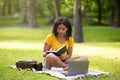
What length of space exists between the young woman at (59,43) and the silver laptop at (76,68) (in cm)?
24

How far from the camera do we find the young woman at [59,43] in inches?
384

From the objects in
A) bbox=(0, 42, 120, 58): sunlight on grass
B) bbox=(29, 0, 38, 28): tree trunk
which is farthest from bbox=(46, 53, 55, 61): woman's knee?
bbox=(29, 0, 38, 28): tree trunk

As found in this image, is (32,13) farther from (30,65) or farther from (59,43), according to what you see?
(30,65)

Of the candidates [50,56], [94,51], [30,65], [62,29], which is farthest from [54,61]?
[94,51]

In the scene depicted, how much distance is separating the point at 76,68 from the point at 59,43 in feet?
3.38

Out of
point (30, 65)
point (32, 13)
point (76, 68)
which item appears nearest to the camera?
point (76, 68)

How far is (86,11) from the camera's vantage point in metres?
52.6

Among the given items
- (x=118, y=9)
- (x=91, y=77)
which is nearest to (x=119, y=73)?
(x=91, y=77)

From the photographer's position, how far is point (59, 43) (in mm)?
10188

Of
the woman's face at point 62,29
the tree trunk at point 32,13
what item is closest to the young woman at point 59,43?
the woman's face at point 62,29

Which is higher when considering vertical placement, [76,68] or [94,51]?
[76,68]

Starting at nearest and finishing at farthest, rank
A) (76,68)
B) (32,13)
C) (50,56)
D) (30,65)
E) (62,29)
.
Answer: (76,68), (50,56), (30,65), (62,29), (32,13)

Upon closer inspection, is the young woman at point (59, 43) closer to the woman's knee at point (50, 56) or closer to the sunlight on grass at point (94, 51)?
the woman's knee at point (50, 56)

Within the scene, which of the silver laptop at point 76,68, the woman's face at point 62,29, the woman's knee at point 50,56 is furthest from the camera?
the woman's face at point 62,29
